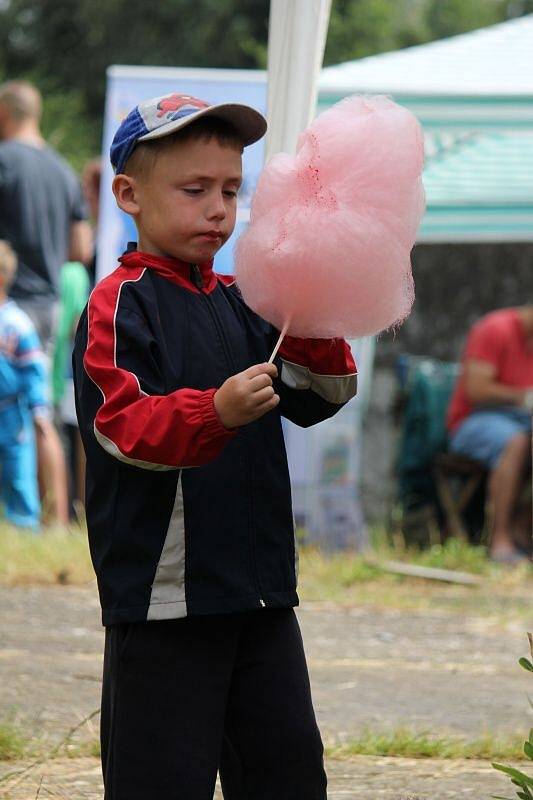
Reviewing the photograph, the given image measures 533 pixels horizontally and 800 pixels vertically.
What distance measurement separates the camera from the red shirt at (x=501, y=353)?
26.0ft

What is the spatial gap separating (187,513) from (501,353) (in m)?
5.64

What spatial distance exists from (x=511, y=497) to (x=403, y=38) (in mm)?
20434

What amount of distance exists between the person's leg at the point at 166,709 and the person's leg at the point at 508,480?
520cm

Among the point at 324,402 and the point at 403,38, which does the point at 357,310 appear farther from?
the point at 403,38

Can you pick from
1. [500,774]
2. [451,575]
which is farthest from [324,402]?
[451,575]

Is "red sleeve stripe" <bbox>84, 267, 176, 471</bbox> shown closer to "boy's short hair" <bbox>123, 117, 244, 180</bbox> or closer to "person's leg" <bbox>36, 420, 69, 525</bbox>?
"boy's short hair" <bbox>123, 117, 244, 180</bbox>

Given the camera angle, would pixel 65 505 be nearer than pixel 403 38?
Yes

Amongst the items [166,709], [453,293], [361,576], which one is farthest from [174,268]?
[453,293]

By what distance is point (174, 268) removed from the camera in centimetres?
259

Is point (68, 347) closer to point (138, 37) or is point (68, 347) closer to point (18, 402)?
point (18, 402)

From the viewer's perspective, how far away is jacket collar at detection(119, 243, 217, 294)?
2.57 meters

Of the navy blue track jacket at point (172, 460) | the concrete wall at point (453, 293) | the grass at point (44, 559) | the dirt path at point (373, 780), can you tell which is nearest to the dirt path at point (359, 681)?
the dirt path at point (373, 780)

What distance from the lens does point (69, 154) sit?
20.3m

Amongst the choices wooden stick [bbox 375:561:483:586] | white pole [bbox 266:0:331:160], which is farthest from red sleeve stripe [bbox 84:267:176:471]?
wooden stick [bbox 375:561:483:586]
